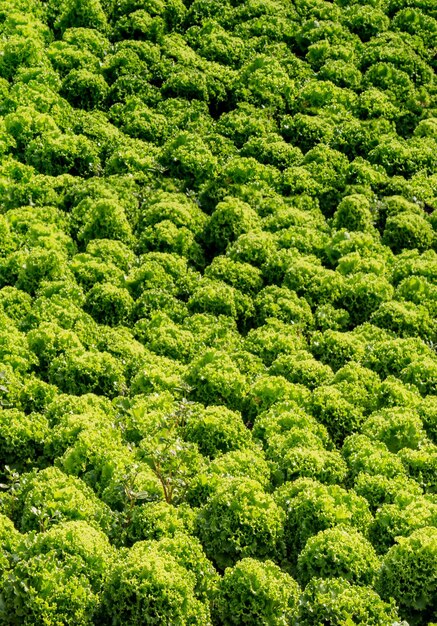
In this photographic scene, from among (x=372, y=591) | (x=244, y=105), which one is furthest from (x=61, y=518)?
(x=244, y=105)

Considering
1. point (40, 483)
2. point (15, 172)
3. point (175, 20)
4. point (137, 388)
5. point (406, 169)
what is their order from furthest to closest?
1. point (175, 20)
2. point (406, 169)
3. point (15, 172)
4. point (137, 388)
5. point (40, 483)

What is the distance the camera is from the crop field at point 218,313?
1008 cm

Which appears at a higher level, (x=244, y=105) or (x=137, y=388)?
(x=244, y=105)

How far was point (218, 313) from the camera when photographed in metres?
14.1

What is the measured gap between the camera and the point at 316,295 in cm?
1444

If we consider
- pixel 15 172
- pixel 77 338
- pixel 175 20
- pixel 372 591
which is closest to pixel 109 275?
pixel 77 338

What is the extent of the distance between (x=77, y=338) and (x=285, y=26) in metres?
9.84

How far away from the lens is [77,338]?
43.1 ft

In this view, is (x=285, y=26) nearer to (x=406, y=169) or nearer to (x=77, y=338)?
(x=406, y=169)

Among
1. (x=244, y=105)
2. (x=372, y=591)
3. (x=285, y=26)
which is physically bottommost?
(x=372, y=591)

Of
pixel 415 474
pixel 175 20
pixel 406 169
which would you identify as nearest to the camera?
pixel 415 474

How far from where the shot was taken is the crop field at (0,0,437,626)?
10.1m

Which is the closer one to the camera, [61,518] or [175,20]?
[61,518]

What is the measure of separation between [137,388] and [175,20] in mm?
10032
